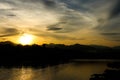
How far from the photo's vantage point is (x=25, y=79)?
84.9m

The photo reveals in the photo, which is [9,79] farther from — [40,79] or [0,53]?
[0,53]

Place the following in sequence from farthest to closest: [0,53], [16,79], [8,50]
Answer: [8,50]
[0,53]
[16,79]

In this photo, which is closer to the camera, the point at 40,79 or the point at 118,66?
the point at 40,79

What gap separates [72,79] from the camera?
8350 centimetres

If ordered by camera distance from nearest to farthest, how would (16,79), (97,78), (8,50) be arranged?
(97,78)
(16,79)
(8,50)

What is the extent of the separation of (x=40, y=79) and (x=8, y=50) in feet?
390

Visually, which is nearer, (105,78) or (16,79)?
(105,78)

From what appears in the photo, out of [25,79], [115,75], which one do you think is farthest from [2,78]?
[115,75]

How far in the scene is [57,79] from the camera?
279 ft

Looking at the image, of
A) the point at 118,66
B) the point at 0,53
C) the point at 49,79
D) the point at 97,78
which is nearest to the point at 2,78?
the point at 49,79

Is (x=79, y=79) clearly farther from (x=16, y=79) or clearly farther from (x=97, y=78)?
(x=16, y=79)

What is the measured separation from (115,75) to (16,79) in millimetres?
30455

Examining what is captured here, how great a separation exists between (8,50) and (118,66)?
101 metres

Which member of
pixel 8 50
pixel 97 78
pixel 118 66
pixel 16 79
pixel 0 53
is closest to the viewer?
pixel 97 78
